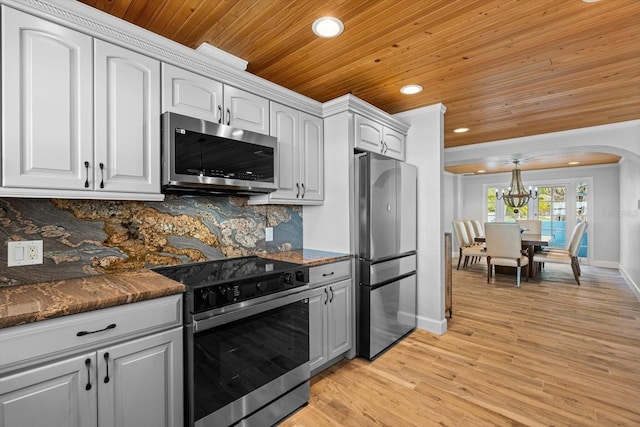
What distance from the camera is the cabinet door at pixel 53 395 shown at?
3.64 feet

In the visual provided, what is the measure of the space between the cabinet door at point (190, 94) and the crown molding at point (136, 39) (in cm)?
5

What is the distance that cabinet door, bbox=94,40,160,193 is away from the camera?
158cm

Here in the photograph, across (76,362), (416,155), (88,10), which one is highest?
(88,10)

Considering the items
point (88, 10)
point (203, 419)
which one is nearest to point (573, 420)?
point (203, 419)

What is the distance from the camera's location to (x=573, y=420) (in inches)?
74.8

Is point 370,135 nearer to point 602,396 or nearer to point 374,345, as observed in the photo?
point 374,345

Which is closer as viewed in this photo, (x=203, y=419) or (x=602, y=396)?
(x=203, y=419)

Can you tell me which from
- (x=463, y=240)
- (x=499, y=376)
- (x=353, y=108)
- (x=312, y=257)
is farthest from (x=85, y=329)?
(x=463, y=240)

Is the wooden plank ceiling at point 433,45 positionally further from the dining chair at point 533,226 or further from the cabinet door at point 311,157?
the dining chair at point 533,226

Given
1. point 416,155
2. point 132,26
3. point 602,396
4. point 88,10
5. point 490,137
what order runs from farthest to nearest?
point 490,137 < point 416,155 < point 602,396 < point 132,26 < point 88,10

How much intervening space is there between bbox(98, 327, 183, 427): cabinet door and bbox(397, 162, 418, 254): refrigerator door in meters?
2.12

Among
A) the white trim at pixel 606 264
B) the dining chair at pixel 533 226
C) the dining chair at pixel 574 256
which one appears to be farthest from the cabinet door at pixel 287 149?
the white trim at pixel 606 264

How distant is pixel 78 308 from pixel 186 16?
161cm

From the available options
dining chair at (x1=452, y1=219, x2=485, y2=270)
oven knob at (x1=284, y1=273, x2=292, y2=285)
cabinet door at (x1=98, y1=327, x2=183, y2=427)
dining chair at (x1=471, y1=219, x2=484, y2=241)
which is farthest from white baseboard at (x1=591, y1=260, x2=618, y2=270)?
cabinet door at (x1=98, y1=327, x2=183, y2=427)
